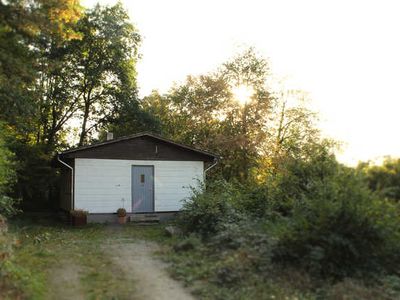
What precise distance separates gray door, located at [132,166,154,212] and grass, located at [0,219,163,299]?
363 cm

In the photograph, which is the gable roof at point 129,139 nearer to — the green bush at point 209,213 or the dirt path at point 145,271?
the green bush at point 209,213

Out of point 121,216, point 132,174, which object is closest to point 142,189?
point 132,174

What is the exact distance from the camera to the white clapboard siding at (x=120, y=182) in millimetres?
17922

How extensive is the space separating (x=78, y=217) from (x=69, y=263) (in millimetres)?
7848

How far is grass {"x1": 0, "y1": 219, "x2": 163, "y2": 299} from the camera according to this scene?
6989mm

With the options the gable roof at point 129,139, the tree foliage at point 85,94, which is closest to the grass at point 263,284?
the gable roof at point 129,139

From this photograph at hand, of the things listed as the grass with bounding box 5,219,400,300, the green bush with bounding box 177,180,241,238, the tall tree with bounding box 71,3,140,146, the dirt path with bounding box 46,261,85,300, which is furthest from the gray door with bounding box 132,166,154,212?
the tall tree with bounding box 71,3,140,146

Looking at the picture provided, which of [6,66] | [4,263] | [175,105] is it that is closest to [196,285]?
[4,263]

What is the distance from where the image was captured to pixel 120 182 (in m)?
18.5

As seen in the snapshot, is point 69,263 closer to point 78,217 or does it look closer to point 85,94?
point 78,217

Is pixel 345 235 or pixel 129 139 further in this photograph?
pixel 129 139

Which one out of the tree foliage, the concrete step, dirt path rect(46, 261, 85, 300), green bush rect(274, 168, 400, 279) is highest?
the tree foliage

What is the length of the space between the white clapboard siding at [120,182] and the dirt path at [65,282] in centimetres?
897

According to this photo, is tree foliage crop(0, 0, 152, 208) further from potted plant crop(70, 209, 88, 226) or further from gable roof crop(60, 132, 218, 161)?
potted plant crop(70, 209, 88, 226)
